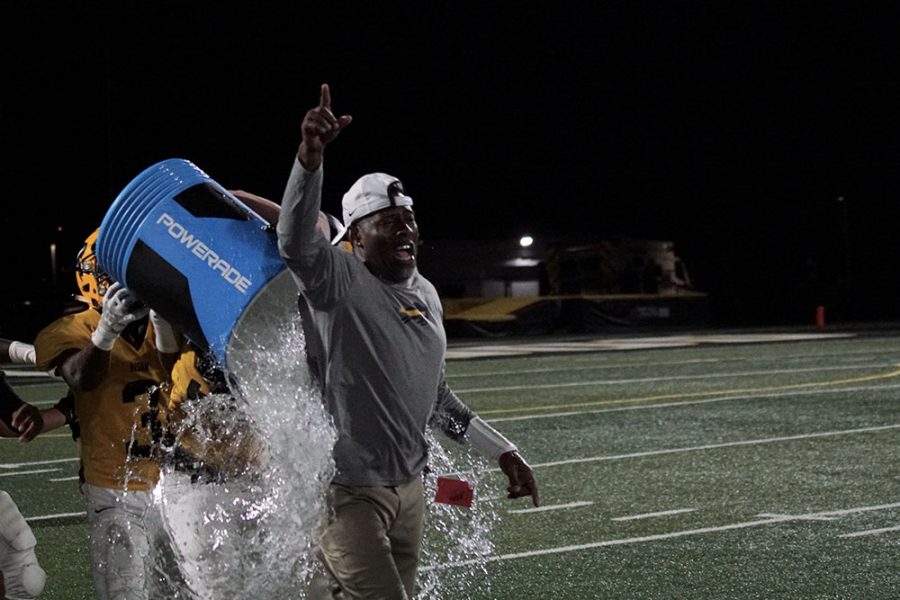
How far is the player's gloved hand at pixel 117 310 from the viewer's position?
144 inches

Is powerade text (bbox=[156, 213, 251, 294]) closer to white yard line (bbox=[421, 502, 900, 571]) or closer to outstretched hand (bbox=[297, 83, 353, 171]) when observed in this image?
outstretched hand (bbox=[297, 83, 353, 171])

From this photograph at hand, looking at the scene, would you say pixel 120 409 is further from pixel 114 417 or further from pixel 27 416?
pixel 27 416

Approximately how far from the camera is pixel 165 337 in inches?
155

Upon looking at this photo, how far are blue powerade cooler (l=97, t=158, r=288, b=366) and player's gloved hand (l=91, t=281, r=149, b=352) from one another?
1.36ft

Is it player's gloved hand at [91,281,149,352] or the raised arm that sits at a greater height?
the raised arm

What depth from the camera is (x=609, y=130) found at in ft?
163

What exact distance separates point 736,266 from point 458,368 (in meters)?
28.1

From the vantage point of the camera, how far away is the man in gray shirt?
3262mm

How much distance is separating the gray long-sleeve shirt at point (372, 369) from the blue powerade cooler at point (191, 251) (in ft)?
0.60

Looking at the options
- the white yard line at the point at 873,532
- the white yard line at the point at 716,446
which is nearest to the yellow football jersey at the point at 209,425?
the white yard line at the point at 873,532

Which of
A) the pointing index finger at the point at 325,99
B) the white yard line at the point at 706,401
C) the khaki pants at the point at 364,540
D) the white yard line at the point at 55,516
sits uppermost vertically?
the pointing index finger at the point at 325,99

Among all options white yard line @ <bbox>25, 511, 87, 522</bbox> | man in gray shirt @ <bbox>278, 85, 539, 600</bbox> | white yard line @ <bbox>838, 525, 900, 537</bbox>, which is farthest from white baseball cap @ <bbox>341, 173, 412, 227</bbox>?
white yard line @ <bbox>25, 511, 87, 522</bbox>

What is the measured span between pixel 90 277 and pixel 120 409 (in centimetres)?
40

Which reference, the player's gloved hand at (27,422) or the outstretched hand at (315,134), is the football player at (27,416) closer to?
the player's gloved hand at (27,422)
